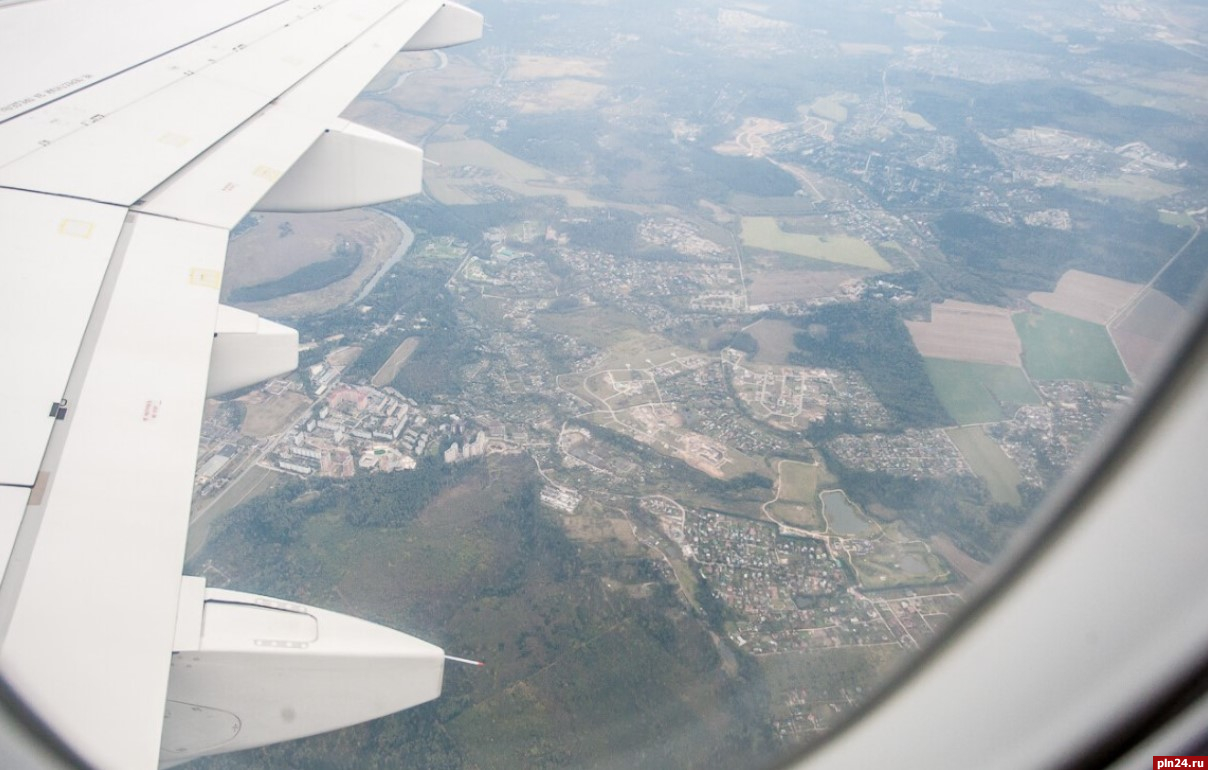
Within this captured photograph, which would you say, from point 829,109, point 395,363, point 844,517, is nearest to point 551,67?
point 829,109

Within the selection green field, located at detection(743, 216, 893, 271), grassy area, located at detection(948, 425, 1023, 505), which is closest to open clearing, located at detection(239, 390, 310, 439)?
grassy area, located at detection(948, 425, 1023, 505)

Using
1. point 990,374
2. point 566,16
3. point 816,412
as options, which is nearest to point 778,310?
point 816,412

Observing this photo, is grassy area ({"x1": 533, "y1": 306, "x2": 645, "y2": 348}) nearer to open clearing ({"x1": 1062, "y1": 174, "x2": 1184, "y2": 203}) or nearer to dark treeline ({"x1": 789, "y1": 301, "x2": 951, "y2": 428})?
dark treeline ({"x1": 789, "y1": 301, "x2": 951, "y2": 428})

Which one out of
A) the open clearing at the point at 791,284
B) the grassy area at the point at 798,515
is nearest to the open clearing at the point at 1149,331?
the grassy area at the point at 798,515

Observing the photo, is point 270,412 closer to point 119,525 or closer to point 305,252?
point 305,252

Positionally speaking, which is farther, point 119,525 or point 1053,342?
point 1053,342

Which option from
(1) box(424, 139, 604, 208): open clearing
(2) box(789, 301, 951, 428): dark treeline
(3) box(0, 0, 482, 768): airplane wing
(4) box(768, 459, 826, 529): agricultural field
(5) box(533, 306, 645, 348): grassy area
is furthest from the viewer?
(1) box(424, 139, 604, 208): open clearing
